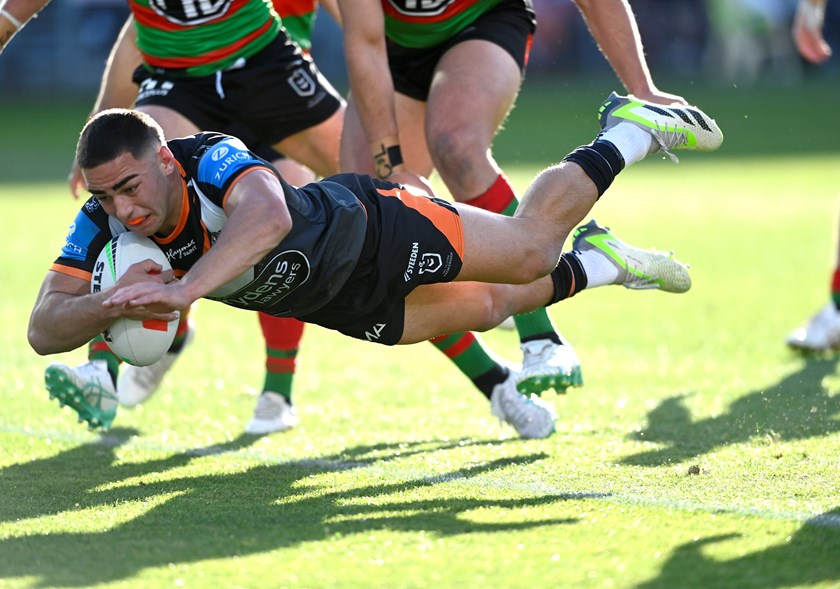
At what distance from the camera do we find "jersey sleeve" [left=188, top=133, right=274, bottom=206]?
437 centimetres

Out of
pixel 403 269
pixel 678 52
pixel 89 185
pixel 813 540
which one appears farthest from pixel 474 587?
pixel 678 52

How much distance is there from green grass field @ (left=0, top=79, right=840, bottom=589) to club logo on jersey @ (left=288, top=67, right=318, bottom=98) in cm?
162

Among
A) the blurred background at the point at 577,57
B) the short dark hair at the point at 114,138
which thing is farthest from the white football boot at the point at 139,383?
the blurred background at the point at 577,57

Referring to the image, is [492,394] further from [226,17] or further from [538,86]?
[538,86]

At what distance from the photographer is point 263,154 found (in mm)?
6480

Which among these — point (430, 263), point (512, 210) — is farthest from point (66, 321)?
point (512, 210)

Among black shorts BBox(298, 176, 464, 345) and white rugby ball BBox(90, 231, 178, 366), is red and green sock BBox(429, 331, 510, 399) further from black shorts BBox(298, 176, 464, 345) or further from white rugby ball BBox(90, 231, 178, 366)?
white rugby ball BBox(90, 231, 178, 366)

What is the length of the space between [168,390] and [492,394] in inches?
79.5

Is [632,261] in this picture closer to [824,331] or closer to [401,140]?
[401,140]

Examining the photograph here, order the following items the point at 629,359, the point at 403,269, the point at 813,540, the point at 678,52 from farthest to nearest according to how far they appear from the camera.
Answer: the point at 678,52, the point at 629,359, the point at 403,269, the point at 813,540

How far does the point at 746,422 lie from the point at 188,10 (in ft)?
10.7

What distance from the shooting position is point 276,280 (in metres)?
4.51

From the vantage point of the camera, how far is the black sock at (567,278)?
5.38 meters

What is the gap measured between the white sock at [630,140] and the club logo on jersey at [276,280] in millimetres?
1507
